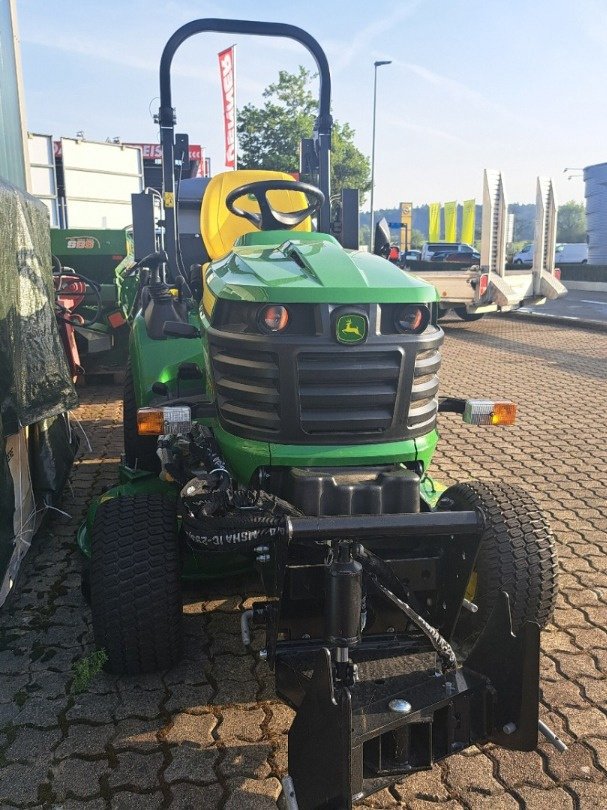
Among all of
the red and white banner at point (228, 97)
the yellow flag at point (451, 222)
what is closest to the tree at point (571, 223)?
the yellow flag at point (451, 222)

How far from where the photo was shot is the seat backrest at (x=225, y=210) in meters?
4.36

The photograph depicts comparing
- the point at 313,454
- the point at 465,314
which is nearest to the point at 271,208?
the point at 313,454

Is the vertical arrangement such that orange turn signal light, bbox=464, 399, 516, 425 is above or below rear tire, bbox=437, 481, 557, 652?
above

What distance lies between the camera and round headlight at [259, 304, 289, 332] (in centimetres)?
251

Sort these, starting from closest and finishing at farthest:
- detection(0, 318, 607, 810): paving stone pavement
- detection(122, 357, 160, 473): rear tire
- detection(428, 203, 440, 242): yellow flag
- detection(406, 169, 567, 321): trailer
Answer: detection(0, 318, 607, 810): paving stone pavement < detection(122, 357, 160, 473): rear tire < detection(406, 169, 567, 321): trailer < detection(428, 203, 440, 242): yellow flag

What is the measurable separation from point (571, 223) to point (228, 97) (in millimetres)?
62357

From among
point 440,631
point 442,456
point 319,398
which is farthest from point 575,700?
point 442,456

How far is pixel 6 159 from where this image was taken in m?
4.57

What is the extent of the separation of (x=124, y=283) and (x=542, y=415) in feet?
14.1

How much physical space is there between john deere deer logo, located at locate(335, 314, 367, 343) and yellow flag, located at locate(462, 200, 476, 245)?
1148 inches

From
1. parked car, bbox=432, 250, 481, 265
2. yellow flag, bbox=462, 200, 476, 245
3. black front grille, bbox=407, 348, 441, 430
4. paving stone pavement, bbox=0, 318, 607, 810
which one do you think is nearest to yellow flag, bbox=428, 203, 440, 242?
yellow flag, bbox=462, 200, 476, 245

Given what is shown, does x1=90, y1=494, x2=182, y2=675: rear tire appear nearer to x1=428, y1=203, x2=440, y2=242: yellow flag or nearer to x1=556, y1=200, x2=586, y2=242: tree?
x1=428, y1=203, x2=440, y2=242: yellow flag

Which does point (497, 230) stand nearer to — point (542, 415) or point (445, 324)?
point (445, 324)

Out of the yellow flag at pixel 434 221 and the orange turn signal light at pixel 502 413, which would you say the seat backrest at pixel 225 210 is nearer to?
the orange turn signal light at pixel 502 413
